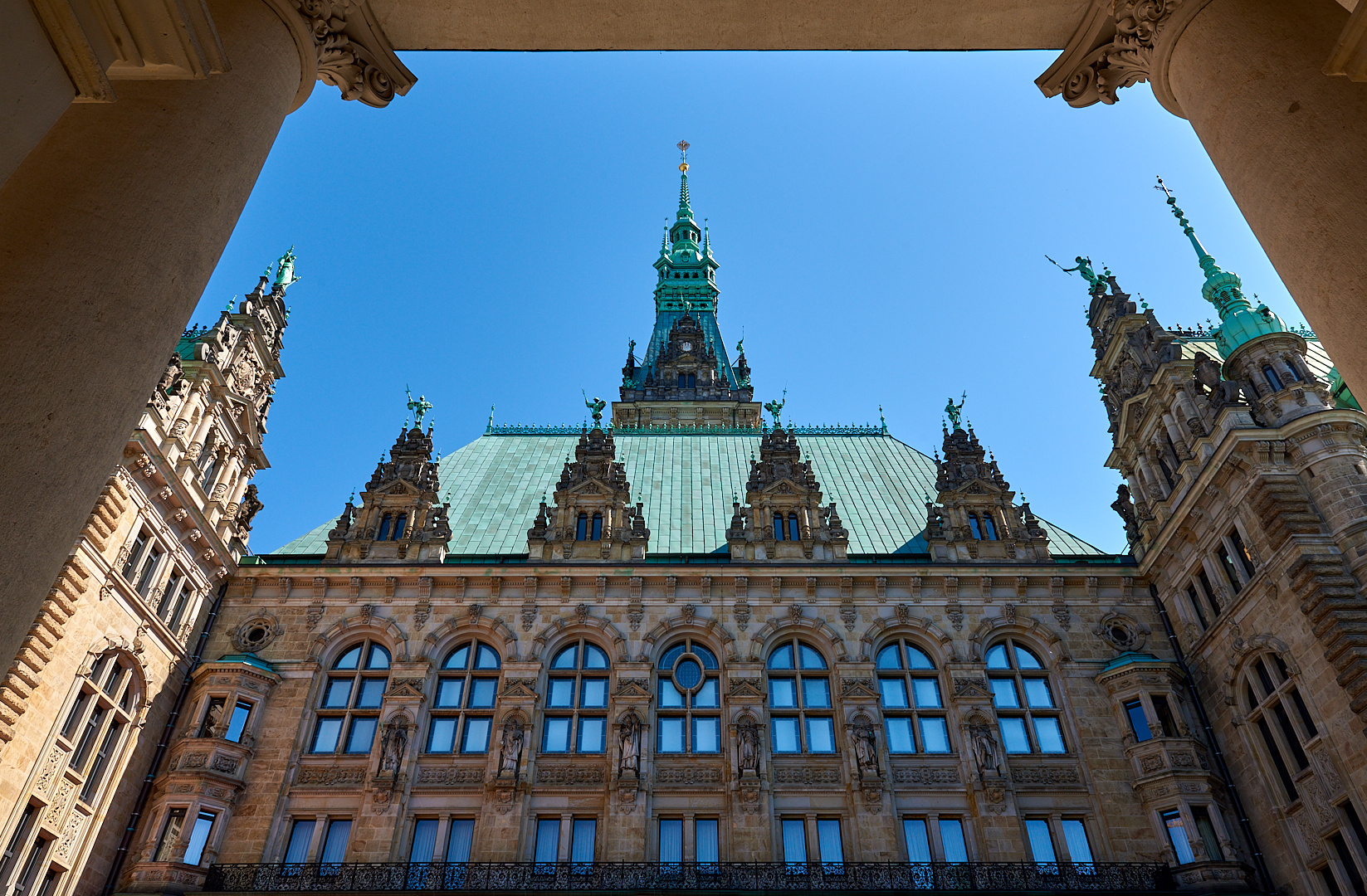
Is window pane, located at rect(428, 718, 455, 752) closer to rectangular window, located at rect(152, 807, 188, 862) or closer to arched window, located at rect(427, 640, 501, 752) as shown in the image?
arched window, located at rect(427, 640, 501, 752)

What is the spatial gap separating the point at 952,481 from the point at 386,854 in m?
18.0

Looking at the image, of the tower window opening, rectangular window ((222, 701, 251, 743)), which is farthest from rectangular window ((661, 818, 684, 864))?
the tower window opening

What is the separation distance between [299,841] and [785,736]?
11.3 metres

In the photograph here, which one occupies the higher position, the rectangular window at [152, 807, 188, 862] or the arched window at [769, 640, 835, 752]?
the arched window at [769, 640, 835, 752]

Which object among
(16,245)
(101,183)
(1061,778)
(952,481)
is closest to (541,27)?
(101,183)

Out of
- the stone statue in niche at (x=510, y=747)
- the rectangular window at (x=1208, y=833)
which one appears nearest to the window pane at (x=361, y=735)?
the stone statue in niche at (x=510, y=747)

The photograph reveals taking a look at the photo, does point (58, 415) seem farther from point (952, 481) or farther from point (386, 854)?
point (952, 481)

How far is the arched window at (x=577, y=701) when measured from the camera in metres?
22.5

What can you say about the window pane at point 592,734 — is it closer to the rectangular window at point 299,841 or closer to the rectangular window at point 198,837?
the rectangular window at point 299,841

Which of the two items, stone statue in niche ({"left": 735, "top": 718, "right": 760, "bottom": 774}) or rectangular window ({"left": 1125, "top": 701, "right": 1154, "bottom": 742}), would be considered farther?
rectangular window ({"left": 1125, "top": 701, "right": 1154, "bottom": 742})

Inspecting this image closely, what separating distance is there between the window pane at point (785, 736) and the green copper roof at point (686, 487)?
5731 millimetres

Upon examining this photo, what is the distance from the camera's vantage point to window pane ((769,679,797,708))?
23266 millimetres

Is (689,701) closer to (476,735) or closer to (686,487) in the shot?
(476,735)

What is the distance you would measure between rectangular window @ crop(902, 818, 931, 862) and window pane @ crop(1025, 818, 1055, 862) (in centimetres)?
Result: 223
